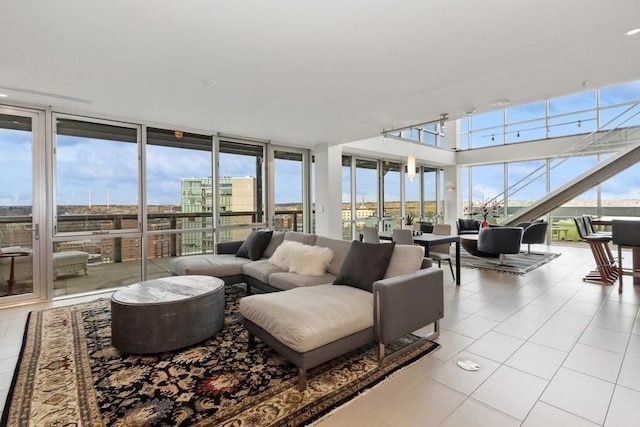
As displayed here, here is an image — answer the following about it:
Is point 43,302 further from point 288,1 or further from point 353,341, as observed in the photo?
point 288,1

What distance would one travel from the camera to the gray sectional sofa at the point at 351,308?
2125 millimetres

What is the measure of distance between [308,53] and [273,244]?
2812 millimetres

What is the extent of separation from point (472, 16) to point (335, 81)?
149cm

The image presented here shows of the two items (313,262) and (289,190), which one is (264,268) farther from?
(289,190)

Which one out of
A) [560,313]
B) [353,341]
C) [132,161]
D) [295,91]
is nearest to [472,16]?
[295,91]

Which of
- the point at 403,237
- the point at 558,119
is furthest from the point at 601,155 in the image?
the point at 403,237

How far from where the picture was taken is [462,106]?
4.29m

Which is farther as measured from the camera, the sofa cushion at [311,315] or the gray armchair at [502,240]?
the gray armchair at [502,240]

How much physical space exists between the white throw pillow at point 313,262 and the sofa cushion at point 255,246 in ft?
3.57

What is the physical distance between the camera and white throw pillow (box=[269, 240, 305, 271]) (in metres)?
3.85

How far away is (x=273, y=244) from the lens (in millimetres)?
4742

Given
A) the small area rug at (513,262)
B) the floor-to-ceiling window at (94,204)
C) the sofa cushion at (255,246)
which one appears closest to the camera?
the floor-to-ceiling window at (94,204)

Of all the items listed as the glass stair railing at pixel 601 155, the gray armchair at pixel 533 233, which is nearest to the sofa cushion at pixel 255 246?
the gray armchair at pixel 533 233

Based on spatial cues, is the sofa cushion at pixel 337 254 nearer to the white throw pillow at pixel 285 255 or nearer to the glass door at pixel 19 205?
the white throw pillow at pixel 285 255
